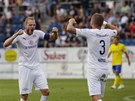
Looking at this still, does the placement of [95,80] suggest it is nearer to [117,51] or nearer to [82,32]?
[82,32]

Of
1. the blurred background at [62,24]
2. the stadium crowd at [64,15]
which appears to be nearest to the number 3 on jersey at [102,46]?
the blurred background at [62,24]

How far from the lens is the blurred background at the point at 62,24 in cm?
3382

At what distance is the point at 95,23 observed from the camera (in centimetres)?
1307

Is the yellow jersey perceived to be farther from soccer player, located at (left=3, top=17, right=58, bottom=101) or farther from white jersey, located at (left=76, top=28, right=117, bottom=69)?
white jersey, located at (left=76, top=28, right=117, bottom=69)

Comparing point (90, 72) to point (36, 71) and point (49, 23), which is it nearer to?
point (36, 71)

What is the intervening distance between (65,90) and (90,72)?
1064cm

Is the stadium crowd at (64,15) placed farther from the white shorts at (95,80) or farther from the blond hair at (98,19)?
the blond hair at (98,19)

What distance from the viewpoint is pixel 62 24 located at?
37031mm

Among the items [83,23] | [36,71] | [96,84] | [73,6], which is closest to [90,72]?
[96,84]

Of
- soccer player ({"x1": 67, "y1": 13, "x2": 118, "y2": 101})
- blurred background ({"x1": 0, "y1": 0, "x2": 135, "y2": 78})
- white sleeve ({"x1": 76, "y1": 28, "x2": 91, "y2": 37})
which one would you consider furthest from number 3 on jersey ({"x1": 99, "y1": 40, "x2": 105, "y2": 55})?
blurred background ({"x1": 0, "y1": 0, "x2": 135, "y2": 78})

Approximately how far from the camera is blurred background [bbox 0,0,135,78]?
3382 cm

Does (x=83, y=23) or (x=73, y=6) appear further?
(x=73, y=6)

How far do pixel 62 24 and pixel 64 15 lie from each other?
1.29 metres

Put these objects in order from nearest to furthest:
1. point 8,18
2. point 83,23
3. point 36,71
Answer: point 36,71 → point 83,23 → point 8,18
